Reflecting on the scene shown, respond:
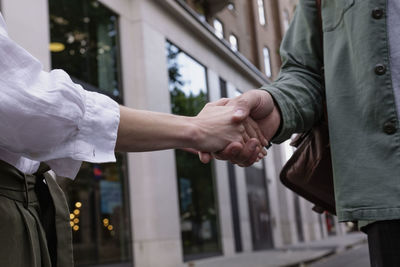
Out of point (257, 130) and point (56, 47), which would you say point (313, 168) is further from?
point (56, 47)

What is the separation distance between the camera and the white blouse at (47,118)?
4.07ft

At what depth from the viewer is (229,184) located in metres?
16.9

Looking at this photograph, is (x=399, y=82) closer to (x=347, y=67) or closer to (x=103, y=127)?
(x=347, y=67)

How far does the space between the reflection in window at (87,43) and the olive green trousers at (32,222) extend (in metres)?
8.29

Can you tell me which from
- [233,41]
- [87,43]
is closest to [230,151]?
[87,43]

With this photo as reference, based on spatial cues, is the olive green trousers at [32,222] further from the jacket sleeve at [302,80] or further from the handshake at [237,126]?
the jacket sleeve at [302,80]

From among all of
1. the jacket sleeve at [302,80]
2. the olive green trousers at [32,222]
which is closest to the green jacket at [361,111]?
the jacket sleeve at [302,80]

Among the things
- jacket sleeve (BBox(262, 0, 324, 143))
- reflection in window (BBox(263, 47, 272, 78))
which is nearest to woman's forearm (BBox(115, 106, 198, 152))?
jacket sleeve (BBox(262, 0, 324, 143))

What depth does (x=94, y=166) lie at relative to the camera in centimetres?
1016

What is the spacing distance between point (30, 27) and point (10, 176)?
7.83m

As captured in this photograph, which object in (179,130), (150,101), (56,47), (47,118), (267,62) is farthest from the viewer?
(267,62)

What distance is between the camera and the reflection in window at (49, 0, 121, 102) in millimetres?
9703

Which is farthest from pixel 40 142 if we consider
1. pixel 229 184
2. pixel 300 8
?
pixel 229 184

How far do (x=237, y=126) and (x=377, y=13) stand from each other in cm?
75
